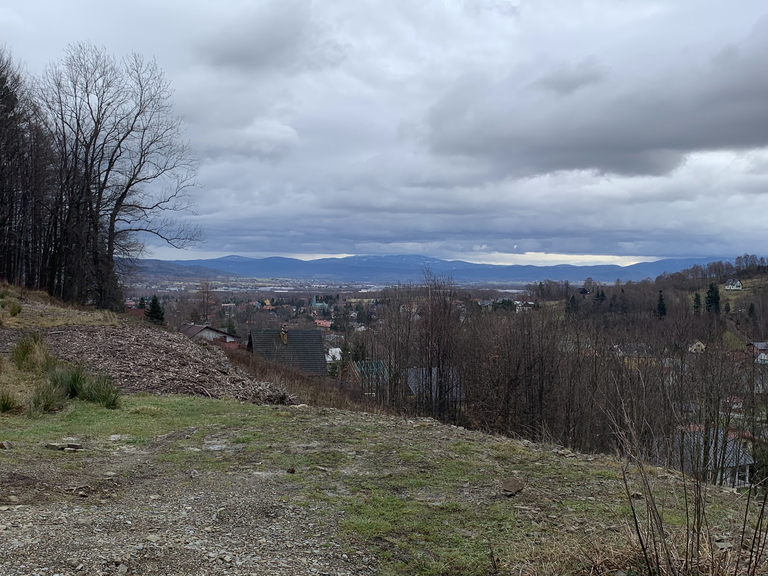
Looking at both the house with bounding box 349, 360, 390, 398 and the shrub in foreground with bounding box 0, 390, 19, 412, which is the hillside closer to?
the shrub in foreground with bounding box 0, 390, 19, 412

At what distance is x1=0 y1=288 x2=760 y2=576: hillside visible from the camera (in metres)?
3.13

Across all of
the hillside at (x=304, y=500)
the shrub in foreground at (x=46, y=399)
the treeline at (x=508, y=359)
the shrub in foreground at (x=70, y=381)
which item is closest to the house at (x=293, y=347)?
the treeline at (x=508, y=359)

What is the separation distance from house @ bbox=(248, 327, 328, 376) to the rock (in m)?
29.6

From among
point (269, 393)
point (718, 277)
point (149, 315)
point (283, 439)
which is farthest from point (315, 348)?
point (718, 277)

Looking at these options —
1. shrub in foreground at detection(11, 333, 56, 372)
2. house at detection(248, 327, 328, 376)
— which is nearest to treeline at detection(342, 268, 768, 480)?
house at detection(248, 327, 328, 376)

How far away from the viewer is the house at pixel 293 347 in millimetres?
34875

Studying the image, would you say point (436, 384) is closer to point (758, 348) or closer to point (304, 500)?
point (758, 348)

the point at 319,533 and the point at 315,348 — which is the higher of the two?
the point at 319,533

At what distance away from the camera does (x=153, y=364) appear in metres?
11.0

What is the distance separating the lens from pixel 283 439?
6.30 meters

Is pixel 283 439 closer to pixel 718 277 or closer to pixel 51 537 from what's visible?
pixel 51 537

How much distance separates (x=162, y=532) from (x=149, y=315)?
3109 centimetres

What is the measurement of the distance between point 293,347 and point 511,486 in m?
31.9

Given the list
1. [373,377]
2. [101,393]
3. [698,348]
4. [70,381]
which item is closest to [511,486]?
[101,393]
